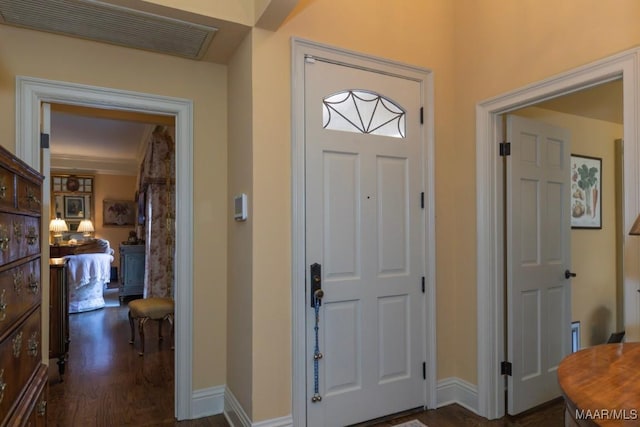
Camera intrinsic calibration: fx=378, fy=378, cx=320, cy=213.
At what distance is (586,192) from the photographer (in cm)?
375

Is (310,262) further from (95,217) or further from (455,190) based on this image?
(95,217)

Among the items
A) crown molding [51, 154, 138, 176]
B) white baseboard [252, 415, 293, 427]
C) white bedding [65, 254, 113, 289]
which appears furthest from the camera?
crown molding [51, 154, 138, 176]

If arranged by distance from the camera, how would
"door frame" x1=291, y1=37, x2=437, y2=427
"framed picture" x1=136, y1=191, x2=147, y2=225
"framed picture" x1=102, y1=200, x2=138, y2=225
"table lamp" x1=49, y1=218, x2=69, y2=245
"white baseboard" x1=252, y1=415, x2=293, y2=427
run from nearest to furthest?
"white baseboard" x1=252, y1=415, x2=293, y2=427 < "door frame" x1=291, y1=37, x2=437, y2=427 < "framed picture" x1=136, y1=191, x2=147, y2=225 < "table lamp" x1=49, y1=218, x2=69, y2=245 < "framed picture" x1=102, y1=200, x2=138, y2=225

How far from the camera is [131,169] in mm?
8695

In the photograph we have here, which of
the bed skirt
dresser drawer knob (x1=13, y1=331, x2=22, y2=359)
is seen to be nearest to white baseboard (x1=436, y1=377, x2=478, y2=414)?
dresser drawer knob (x1=13, y1=331, x2=22, y2=359)

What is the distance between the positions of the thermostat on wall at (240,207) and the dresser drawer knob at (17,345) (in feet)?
3.82

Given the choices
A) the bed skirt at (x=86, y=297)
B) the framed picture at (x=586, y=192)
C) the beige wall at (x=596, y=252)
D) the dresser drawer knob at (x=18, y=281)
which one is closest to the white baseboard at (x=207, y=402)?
the dresser drawer knob at (x=18, y=281)

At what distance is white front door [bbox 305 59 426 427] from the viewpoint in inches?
91.1

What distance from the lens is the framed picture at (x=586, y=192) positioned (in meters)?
3.66

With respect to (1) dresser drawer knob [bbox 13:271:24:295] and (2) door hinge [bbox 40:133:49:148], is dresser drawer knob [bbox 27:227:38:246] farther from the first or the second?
(2) door hinge [bbox 40:133:49:148]

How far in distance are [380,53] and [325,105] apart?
1.85 feet

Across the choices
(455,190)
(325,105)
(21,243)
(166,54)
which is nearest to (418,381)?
(455,190)

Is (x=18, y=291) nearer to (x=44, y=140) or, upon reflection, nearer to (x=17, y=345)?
(x=17, y=345)

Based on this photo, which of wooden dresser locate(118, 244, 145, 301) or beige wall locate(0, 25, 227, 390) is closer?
→ beige wall locate(0, 25, 227, 390)
